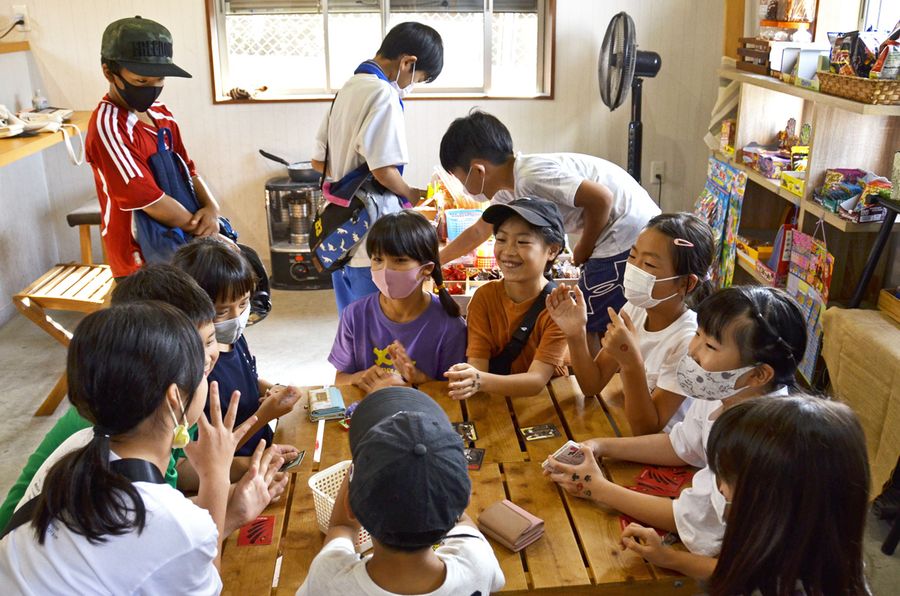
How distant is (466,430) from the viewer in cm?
193

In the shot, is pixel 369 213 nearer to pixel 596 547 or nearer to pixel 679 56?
pixel 596 547

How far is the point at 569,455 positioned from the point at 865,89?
1.88 metres

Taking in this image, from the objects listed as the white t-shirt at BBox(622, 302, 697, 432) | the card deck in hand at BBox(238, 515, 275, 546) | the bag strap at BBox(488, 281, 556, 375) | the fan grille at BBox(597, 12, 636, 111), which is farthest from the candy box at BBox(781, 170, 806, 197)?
the card deck in hand at BBox(238, 515, 275, 546)

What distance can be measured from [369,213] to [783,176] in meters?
1.82

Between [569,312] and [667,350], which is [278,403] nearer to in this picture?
[569,312]

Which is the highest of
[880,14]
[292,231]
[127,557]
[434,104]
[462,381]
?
[880,14]

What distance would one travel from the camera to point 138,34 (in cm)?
252

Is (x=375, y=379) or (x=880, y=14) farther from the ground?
(x=880, y=14)

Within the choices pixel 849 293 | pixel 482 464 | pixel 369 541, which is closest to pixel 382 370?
pixel 482 464

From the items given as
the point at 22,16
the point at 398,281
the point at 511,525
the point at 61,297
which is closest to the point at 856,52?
the point at 398,281

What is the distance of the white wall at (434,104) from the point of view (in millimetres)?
4859

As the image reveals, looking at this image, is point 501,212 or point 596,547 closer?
point 596,547

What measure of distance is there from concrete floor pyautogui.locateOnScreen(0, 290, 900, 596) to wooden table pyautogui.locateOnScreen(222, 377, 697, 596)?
135cm

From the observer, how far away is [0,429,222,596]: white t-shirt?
3.69ft
